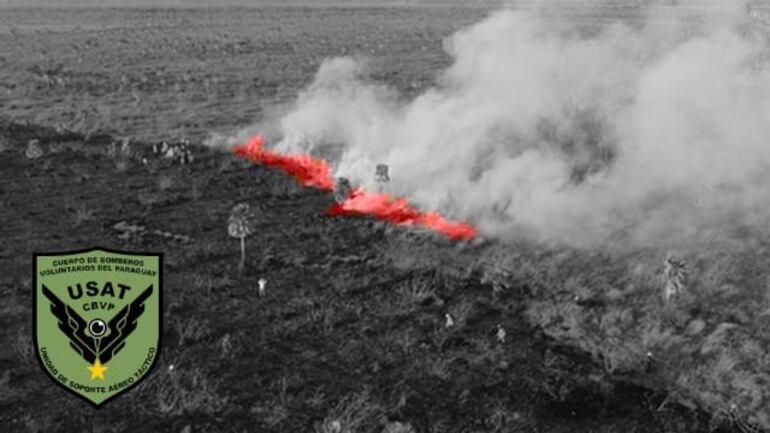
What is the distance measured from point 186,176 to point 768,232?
17.8m

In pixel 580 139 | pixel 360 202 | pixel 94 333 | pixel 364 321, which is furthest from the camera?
pixel 580 139

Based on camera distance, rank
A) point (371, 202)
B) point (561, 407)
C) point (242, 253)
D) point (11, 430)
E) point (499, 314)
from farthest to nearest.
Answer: point (371, 202) < point (242, 253) < point (499, 314) < point (561, 407) < point (11, 430)

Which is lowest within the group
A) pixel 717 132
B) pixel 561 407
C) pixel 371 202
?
pixel 561 407

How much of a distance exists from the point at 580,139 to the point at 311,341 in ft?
50.0

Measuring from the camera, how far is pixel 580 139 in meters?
26.0

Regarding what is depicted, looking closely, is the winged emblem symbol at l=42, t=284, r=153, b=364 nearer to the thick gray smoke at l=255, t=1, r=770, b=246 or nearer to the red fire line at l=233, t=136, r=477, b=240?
the red fire line at l=233, t=136, r=477, b=240

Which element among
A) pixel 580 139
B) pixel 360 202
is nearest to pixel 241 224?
pixel 360 202

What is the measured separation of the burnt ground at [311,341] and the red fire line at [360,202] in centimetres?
59

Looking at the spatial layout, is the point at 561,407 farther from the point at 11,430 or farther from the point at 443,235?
the point at 11,430

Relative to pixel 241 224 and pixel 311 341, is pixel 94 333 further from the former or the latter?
pixel 241 224

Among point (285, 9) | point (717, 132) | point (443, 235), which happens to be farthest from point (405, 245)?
point (285, 9)

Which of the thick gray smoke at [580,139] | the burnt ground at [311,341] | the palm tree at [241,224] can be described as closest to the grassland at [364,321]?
the burnt ground at [311,341]

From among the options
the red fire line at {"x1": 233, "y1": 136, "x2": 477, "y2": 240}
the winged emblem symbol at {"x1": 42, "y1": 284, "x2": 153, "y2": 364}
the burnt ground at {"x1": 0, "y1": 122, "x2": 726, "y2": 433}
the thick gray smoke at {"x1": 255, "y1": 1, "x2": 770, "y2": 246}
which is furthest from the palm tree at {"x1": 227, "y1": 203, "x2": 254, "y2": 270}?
the winged emblem symbol at {"x1": 42, "y1": 284, "x2": 153, "y2": 364}

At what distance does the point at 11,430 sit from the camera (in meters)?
11.0
